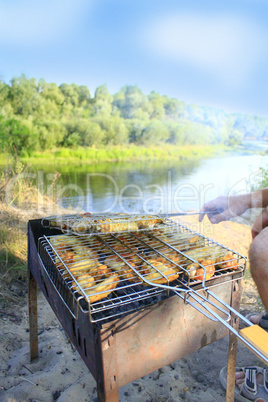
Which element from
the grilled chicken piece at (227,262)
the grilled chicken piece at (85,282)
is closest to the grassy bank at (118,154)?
the grilled chicken piece at (85,282)

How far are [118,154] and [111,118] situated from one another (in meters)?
2.52

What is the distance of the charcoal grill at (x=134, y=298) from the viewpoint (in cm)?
89

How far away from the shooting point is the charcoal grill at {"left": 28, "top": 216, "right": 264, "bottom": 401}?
0.89 metres

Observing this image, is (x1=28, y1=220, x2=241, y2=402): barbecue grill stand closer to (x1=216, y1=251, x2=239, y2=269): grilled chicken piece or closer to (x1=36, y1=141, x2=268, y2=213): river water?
(x1=216, y1=251, x2=239, y2=269): grilled chicken piece

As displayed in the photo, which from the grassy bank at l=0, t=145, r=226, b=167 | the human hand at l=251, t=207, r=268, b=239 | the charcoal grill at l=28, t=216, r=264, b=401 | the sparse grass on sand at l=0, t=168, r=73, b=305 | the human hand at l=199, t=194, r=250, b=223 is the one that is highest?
the grassy bank at l=0, t=145, r=226, b=167

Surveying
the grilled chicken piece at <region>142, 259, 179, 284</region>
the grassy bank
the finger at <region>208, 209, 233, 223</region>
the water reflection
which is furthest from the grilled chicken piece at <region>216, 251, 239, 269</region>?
the grassy bank

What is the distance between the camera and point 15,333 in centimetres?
201

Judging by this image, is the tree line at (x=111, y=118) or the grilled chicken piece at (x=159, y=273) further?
the tree line at (x=111, y=118)

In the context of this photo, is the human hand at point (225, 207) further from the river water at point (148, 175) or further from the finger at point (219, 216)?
the river water at point (148, 175)

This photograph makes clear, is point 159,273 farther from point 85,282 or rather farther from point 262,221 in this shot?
point 262,221

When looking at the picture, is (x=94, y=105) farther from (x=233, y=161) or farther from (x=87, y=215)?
(x=87, y=215)

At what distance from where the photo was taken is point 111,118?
1494 cm

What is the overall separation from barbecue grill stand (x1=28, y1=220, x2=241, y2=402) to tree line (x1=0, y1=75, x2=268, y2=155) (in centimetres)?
1119

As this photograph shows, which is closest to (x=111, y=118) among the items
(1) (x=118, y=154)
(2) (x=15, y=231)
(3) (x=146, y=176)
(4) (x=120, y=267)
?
(1) (x=118, y=154)
